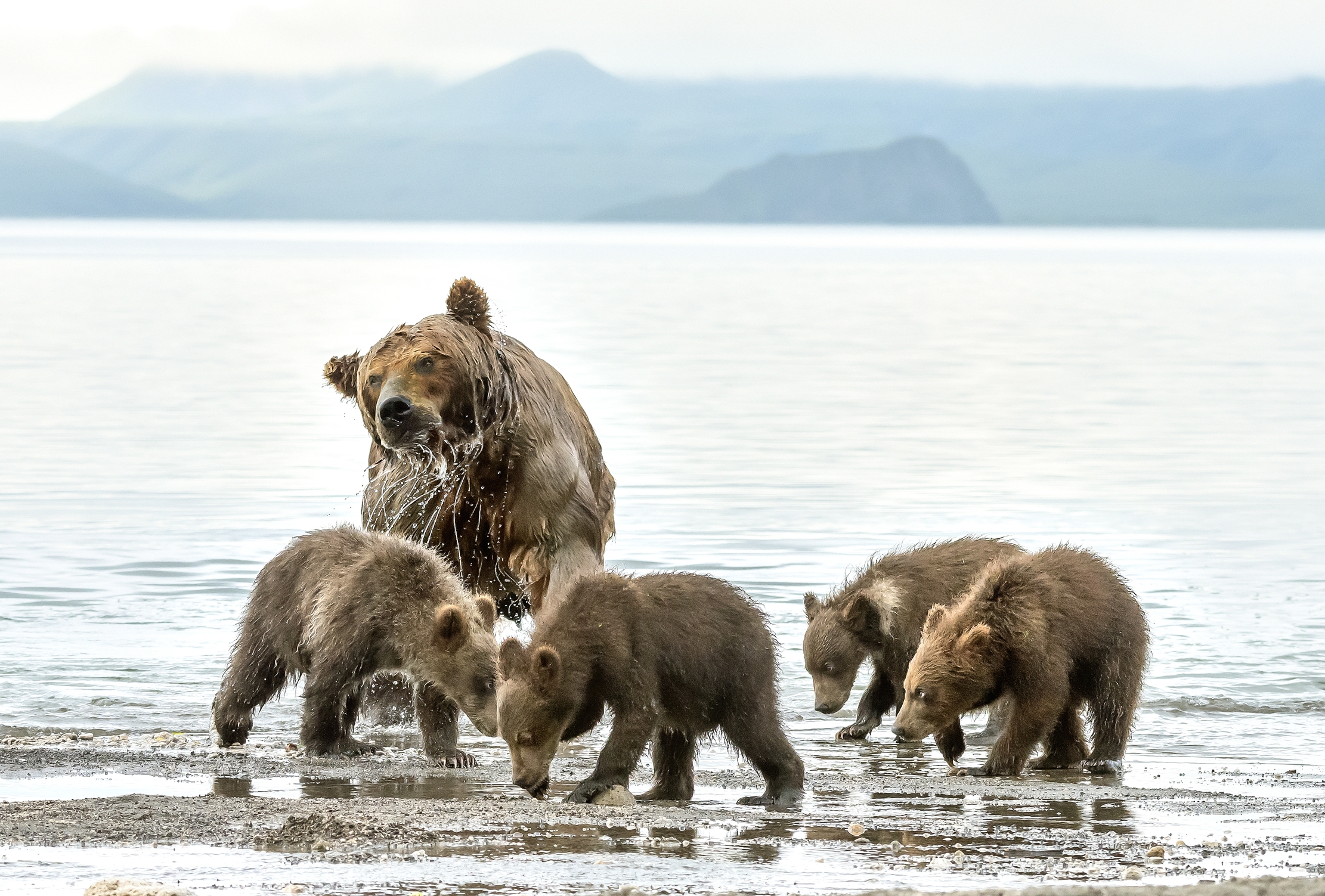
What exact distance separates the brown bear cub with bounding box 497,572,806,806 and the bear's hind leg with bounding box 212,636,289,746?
5.83ft

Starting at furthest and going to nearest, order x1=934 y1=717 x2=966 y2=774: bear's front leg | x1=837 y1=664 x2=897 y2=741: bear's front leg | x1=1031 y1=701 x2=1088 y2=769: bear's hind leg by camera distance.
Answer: x1=837 y1=664 x2=897 y2=741: bear's front leg, x1=1031 y1=701 x2=1088 y2=769: bear's hind leg, x1=934 y1=717 x2=966 y2=774: bear's front leg

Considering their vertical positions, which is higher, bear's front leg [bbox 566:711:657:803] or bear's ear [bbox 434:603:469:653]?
bear's ear [bbox 434:603:469:653]

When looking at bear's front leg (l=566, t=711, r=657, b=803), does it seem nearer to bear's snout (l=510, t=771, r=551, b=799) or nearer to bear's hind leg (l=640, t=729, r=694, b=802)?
bear's snout (l=510, t=771, r=551, b=799)

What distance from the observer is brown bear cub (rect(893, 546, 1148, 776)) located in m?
9.12

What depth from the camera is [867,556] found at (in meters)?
15.3

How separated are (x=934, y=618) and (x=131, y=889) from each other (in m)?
4.39

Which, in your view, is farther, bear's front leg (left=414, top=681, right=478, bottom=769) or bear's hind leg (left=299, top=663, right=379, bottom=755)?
bear's front leg (left=414, top=681, right=478, bottom=769)

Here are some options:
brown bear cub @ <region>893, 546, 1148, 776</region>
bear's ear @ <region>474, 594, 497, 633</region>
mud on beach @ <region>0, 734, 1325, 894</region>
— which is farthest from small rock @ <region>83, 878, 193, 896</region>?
brown bear cub @ <region>893, 546, 1148, 776</region>

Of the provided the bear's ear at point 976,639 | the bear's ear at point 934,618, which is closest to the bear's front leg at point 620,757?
the bear's ear at point 976,639

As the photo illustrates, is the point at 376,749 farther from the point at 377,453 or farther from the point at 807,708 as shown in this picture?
the point at 807,708

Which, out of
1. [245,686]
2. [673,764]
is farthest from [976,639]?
[245,686]

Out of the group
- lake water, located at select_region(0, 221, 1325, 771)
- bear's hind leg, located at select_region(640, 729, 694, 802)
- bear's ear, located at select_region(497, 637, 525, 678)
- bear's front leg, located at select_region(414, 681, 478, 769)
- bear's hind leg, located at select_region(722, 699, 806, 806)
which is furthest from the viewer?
lake water, located at select_region(0, 221, 1325, 771)

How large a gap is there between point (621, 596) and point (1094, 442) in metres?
16.7

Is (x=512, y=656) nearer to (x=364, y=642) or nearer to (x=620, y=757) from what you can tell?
(x=620, y=757)
